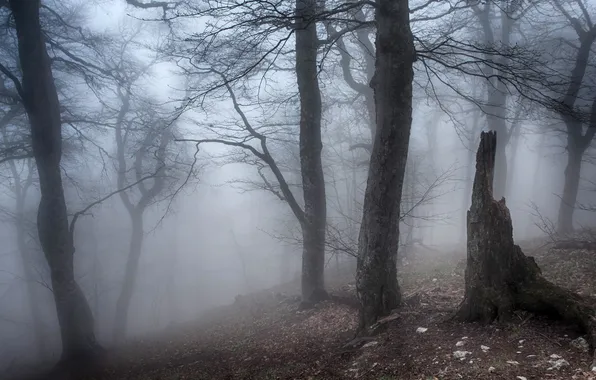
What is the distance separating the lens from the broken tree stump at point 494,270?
529 centimetres

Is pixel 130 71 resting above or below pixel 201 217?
above

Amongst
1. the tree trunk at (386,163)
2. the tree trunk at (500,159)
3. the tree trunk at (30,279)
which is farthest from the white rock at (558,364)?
the tree trunk at (30,279)

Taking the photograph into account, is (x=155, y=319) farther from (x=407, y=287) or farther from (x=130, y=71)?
(x=407, y=287)

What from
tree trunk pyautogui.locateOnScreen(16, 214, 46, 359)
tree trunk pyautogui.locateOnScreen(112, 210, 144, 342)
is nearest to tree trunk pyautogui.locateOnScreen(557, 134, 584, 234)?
tree trunk pyautogui.locateOnScreen(112, 210, 144, 342)

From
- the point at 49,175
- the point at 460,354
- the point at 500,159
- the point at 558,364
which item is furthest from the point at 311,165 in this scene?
the point at 500,159

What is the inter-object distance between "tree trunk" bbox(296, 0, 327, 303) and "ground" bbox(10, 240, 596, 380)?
0.80 meters

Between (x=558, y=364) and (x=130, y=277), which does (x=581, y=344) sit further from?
(x=130, y=277)

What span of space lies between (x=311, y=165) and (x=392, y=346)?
550 centimetres

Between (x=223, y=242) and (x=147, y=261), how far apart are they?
1109 cm

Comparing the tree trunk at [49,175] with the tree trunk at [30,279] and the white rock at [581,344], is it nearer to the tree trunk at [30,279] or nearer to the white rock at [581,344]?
the tree trunk at [30,279]

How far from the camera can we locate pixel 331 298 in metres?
10.4

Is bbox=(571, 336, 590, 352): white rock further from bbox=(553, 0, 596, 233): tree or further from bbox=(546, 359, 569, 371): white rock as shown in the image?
bbox=(553, 0, 596, 233): tree

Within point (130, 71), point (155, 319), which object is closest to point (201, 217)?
point (155, 319)

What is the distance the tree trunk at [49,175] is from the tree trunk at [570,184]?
1589 cm
